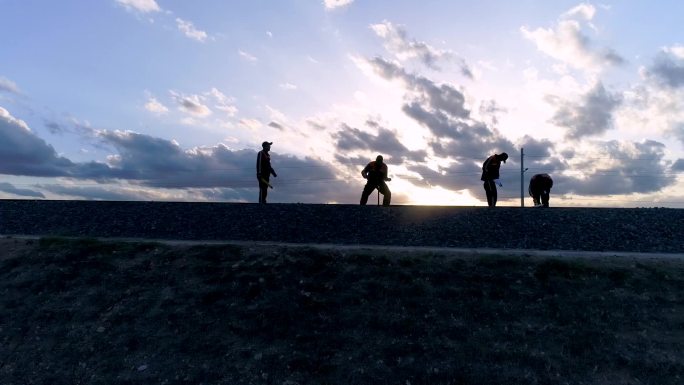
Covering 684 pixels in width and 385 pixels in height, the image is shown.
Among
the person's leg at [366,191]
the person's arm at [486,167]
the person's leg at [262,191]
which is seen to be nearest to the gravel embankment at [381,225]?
the person's leg at [262,191]

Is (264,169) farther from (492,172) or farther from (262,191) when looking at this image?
(492,172)

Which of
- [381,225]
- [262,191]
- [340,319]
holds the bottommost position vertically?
[340,319]

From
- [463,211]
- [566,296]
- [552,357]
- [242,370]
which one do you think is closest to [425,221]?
[463,211]

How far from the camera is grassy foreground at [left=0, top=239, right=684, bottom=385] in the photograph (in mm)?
8234

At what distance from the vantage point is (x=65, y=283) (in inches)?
451

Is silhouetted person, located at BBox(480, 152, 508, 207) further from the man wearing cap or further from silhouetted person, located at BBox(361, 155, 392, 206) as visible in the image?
the man wearing cap

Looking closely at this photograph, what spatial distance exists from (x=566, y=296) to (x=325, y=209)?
8.31m

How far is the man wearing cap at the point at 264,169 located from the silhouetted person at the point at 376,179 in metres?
3.34

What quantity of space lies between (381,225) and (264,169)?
219 inches

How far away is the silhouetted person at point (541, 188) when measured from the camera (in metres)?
21.1

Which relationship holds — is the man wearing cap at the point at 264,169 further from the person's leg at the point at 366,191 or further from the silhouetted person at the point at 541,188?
the silhouetted person at the point at 541,188

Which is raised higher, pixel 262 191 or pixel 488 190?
pixel 488 190

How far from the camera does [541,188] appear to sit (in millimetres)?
21172

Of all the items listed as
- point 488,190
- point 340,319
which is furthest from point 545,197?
point 340,319
